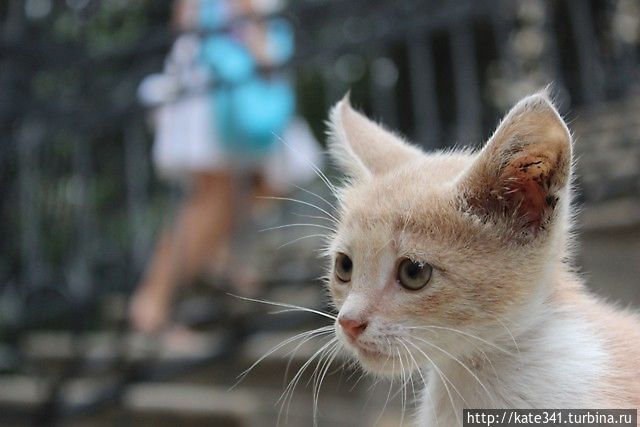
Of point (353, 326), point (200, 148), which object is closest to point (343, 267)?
point (353, 326)

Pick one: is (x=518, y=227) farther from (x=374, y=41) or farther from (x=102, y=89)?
(x=102, y=89)

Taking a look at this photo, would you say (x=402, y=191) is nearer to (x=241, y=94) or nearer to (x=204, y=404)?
(x=241, y=94)

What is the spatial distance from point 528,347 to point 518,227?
257 mm

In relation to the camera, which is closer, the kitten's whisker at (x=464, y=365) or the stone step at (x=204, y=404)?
the kitten's whisker at (x=464, y=365)

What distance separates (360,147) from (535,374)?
0.74 m

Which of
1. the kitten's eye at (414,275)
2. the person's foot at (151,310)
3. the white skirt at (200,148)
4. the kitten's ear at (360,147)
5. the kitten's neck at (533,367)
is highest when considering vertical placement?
the white skirt at (200,148)

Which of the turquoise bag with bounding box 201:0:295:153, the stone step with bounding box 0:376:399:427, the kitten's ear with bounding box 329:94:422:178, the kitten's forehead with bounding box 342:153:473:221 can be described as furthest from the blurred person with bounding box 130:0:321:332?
the kitten's forehead with bounding box 342:153:473:221

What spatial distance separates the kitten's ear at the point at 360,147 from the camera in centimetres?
184

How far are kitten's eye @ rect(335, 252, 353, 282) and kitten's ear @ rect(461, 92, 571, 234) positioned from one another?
313 millimetres

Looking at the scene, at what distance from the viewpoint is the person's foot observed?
13.3 ft

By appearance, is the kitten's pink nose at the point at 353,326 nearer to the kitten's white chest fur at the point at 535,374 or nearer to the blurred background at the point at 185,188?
the kitten's white chest fur at the point at 535,374

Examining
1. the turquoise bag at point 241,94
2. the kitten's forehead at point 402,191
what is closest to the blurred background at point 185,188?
the turquoise bag at point 241,94

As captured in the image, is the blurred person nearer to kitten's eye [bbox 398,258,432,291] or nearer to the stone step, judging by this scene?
the stone step

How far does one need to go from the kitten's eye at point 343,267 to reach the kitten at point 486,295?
6 cm
